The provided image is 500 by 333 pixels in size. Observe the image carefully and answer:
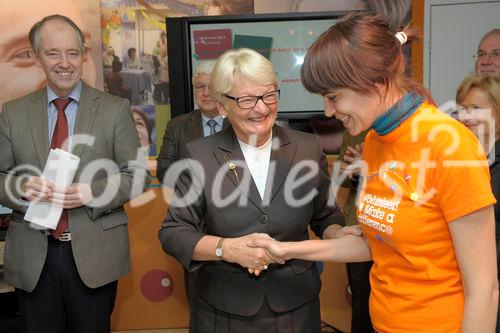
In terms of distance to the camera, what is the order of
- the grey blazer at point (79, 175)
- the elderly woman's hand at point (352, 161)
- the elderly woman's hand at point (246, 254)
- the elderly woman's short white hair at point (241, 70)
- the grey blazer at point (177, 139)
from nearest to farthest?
1. the elderly woman's hand at point (246, 254)
2. the elderly woman's short white hair at point (241, 70)
3. the grey blazer at point (79, 175)
4. the elderly woman's hand at point (352, 161)
5. the grey blazer at point (177, 139)

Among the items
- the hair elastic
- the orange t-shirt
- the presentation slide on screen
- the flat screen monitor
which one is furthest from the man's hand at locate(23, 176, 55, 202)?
the presentation slide on screen

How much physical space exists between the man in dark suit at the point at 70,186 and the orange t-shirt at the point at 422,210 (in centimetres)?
131

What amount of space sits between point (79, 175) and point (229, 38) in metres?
2.22

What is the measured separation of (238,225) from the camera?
1606 mm

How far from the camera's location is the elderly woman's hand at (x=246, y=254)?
4.90ft

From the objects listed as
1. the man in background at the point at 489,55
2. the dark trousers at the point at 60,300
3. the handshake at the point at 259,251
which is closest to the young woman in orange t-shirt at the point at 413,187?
the handshake at the point at 259,251

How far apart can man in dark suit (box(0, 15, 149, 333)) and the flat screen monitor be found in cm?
176

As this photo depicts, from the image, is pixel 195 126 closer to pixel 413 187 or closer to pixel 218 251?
pixel 218 251

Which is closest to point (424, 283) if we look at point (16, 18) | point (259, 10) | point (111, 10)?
point (259, 10)

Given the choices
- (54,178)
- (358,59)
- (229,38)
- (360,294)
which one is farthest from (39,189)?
(229,38)

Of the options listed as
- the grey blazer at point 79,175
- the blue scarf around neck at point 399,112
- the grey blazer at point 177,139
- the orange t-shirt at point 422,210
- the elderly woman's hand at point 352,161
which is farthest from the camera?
the grey blazer at point 177,139

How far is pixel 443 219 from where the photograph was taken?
1.16 metres

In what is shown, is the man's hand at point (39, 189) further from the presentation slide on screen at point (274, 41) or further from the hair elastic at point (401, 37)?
the presentation slide on screen at point (274, 41)

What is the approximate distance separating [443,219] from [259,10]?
3411 mm
